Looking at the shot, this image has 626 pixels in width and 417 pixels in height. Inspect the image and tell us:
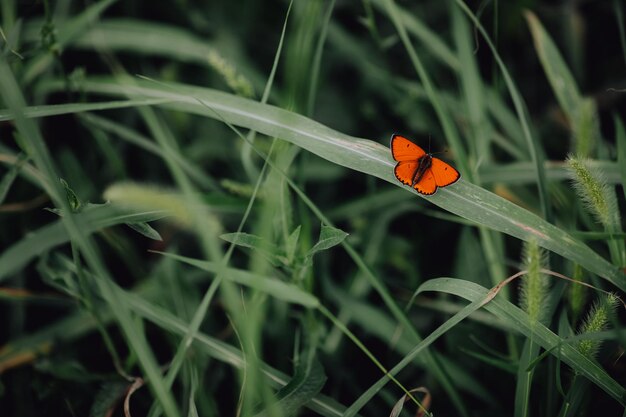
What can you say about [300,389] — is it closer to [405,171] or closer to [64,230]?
[405,171]

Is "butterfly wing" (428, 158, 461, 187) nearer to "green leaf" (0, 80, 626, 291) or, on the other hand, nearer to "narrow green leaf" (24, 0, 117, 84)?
"green leaf" (0, 80, 626, 291)

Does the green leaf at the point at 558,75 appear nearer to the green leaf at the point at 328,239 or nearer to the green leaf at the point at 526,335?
the green leaf at the point at 526,335

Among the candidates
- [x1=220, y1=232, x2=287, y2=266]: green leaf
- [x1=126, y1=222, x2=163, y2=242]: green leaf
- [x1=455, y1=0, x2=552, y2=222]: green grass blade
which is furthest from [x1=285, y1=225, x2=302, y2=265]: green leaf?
[x1=455, y1=0, x2=552, y2=222]: green grass blade

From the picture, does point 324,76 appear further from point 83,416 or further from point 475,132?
point 83,416

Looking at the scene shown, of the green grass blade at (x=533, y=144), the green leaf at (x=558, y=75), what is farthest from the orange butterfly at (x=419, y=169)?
the green leaf at (x=558, y=75)

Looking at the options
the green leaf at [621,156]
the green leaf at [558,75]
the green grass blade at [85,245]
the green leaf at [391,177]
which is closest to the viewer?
the green grass blade at [85,245]

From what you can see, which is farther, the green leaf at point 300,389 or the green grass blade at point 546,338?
the green leaf at point 300,389

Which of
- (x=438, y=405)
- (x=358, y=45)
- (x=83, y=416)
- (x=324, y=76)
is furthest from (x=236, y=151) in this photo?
(x=438, y=405)
